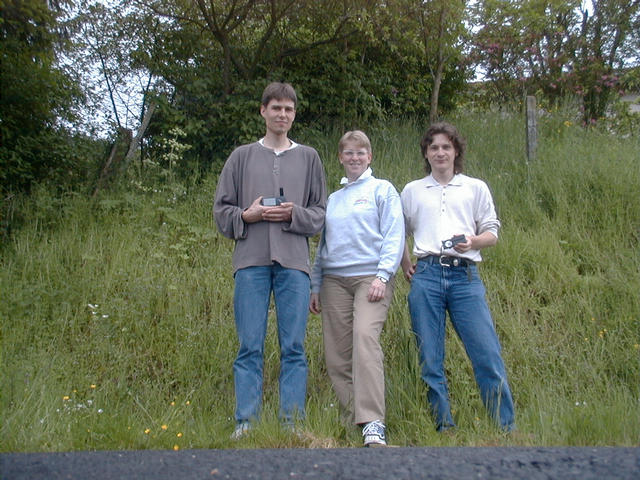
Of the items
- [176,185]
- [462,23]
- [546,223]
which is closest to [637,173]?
[546,223]

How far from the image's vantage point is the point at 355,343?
380 centimetres

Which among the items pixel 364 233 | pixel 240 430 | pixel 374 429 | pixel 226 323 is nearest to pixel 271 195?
pixel 364 233

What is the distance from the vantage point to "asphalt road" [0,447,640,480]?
231cm

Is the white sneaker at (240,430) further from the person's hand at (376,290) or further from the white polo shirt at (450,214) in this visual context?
the white polo shirt at (450,214)

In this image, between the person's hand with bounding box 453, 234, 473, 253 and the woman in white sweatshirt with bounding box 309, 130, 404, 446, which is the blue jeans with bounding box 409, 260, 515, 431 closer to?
the person's hand with bounding box 453, 234, 473, 253

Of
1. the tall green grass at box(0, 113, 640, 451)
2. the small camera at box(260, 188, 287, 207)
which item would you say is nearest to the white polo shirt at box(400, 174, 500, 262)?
the tall green grass at box(0, 113, 640, 451)

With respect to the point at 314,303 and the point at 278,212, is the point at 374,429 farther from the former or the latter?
the point at 278,212

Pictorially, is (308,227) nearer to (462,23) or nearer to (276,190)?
(276,190)

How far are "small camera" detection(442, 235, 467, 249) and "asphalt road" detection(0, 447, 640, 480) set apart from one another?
4.56 ft

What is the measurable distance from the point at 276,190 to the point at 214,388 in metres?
1.67

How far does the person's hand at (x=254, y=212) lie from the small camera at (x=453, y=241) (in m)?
1.12

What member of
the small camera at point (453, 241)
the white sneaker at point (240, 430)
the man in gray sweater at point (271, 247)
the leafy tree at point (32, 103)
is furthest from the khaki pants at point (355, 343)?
the leafy tree at point (32, 103)

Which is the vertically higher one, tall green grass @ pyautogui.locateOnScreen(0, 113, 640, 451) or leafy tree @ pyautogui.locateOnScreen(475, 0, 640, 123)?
leafy tree @ pyautogui.locateOnScreen(475, 0, 640, 123)

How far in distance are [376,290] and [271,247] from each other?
2.25 ft
